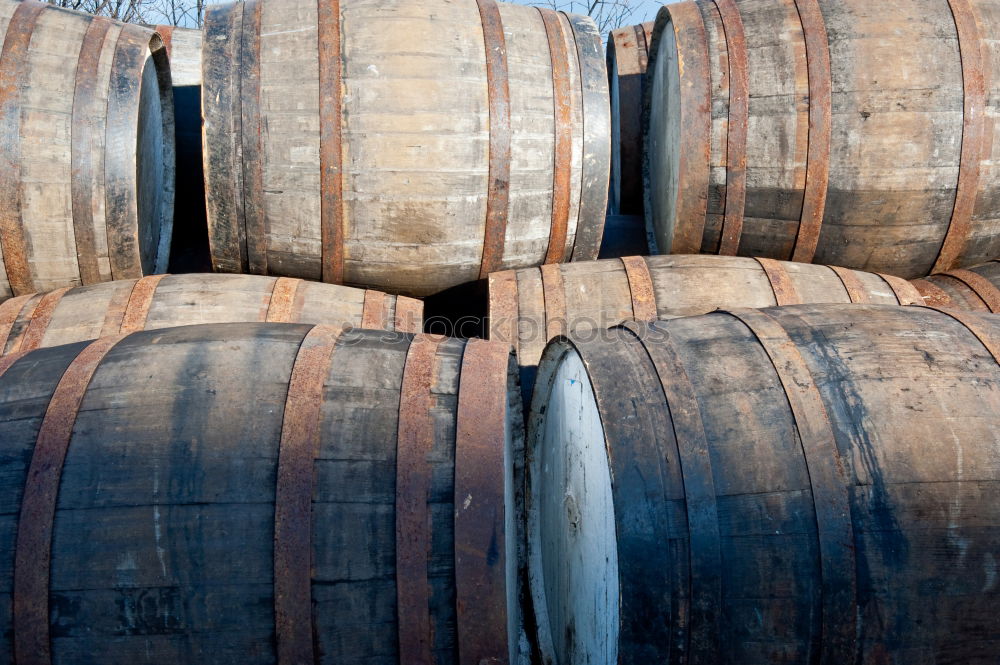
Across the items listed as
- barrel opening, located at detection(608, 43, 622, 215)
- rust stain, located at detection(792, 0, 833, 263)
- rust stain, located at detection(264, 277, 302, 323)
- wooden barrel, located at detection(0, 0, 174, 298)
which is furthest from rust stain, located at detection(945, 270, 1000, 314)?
wooden barrel, located at detection(0, 0, 174, 298)

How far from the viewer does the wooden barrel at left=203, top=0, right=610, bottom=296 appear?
11.1ft

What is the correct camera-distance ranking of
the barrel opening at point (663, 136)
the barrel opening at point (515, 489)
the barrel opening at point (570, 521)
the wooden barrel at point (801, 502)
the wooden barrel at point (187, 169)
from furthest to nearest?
1. the wooden barrel at point (187, 169)
2. the barrel opening at point (663, 136)
3. the barrel opening at point (515, 489)
4. the barrel opening at point (570, 521)
5. the wooden barrel at point (801, 502)

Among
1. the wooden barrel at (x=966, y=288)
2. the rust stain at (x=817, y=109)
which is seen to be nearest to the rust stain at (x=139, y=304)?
the rust stain at (x=817, y=109)

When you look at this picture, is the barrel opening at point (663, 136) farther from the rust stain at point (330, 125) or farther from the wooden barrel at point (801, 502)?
the wooden barrel at point (801, 502)

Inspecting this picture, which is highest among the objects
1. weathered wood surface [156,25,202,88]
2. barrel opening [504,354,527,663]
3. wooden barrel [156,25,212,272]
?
weathered wood surface [156,25,202,88]

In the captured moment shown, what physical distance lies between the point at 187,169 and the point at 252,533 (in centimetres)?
290

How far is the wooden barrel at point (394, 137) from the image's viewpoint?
3.40 meters

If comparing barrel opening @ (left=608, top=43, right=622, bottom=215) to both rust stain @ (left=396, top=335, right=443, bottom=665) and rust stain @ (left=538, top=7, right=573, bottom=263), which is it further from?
rust stain @ (left=396, top=335, right=443, bottom=665)

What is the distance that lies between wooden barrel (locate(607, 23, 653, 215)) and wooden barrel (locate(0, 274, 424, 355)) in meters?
1.77

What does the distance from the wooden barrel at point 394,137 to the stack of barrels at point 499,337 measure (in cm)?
1

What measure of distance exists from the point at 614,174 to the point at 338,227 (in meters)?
1.94

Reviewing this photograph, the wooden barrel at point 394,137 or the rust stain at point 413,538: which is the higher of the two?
the wooden barrel at point 394,137

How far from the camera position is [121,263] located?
357 cm

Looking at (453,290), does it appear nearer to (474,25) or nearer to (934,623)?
(474,25)
